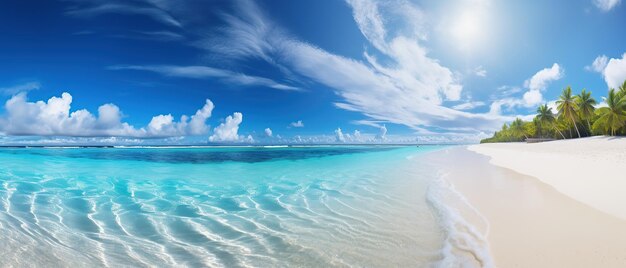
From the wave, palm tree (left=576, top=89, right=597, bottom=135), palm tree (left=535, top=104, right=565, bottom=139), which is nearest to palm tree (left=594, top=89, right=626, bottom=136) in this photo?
palm tree (left=576, top=89, right=597, bottom=135)

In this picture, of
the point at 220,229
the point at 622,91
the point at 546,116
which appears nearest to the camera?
the point at 220,229

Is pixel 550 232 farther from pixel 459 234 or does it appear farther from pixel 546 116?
pixel 546 116

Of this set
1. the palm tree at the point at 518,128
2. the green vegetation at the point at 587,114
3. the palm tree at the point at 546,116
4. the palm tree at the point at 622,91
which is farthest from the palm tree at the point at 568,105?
the palm tree at the point at 518,128

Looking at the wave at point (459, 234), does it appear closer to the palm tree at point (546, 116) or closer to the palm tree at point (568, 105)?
the palm tree at point (568, 105)

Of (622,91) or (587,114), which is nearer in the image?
(622,91)

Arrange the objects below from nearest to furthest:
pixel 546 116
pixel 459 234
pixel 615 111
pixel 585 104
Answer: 1. pixel 459 234
2. pixel 615 111
3. pixel 585 104
4. pixel 546 116

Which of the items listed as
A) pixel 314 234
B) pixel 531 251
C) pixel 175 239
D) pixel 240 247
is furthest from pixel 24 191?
pixel 531 251

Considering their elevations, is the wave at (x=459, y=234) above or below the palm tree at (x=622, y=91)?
below

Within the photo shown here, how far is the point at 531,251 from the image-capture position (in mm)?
3779

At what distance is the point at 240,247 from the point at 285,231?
41.4 inches

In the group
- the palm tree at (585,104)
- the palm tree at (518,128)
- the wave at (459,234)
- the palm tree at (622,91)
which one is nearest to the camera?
the wave at (459,234)

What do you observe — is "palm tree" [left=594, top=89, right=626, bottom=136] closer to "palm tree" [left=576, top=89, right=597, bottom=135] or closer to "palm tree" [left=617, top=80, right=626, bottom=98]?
"palm tree" [left=617, top=80, right=626, bottom=98]

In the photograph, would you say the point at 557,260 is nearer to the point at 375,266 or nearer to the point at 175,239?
the point at 375,266

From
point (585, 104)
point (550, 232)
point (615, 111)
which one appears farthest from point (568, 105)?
point (550, 232)
